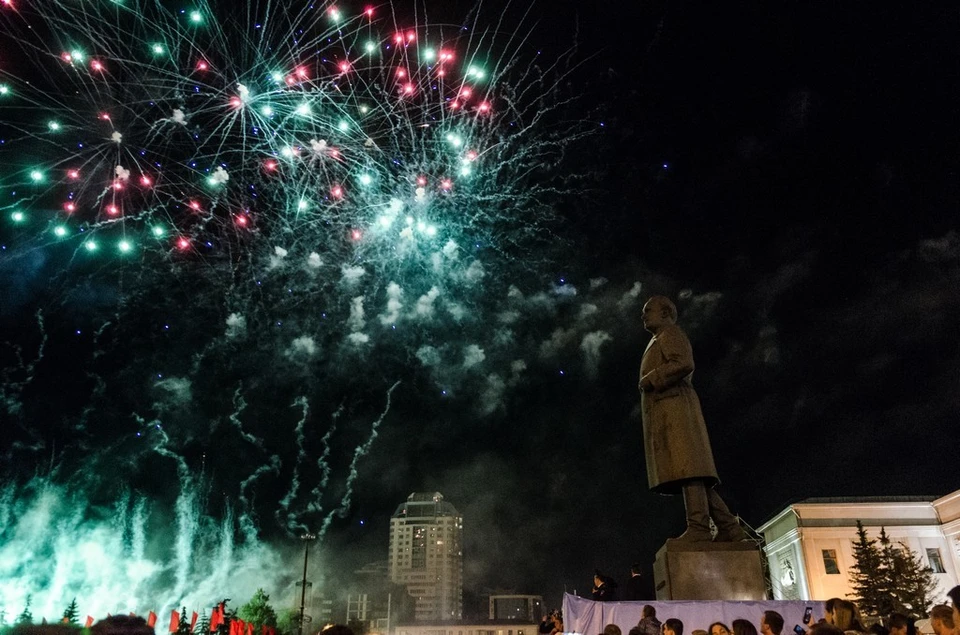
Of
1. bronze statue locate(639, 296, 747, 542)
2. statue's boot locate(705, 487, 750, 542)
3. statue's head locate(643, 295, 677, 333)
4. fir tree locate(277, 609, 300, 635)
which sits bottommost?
fir tree locate(277, 609, 300, 635)

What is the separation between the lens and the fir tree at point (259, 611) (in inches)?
2613

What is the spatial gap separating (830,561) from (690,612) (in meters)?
44.5

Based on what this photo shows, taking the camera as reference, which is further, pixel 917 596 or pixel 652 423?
pixel 917 596

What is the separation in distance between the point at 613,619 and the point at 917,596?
111 ft

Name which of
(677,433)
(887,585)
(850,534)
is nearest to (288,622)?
(850,534)

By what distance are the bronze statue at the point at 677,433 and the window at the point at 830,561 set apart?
43221 millimetres

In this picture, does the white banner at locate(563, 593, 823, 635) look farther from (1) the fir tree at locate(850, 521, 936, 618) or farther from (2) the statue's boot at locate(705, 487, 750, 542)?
(1) the fir tree at locate(850, 521, 936, 618)

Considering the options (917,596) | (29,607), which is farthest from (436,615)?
(917,596)

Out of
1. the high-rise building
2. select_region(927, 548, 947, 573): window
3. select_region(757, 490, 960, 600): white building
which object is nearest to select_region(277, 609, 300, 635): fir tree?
the high-rise building

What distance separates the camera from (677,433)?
867 centimetres

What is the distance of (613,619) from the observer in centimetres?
811

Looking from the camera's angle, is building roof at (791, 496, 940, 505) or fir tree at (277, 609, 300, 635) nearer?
building roof at (791, 496, 940, 505)

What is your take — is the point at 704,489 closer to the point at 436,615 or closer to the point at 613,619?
the point at 613,619

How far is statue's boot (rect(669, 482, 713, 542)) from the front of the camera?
27.0 ft
